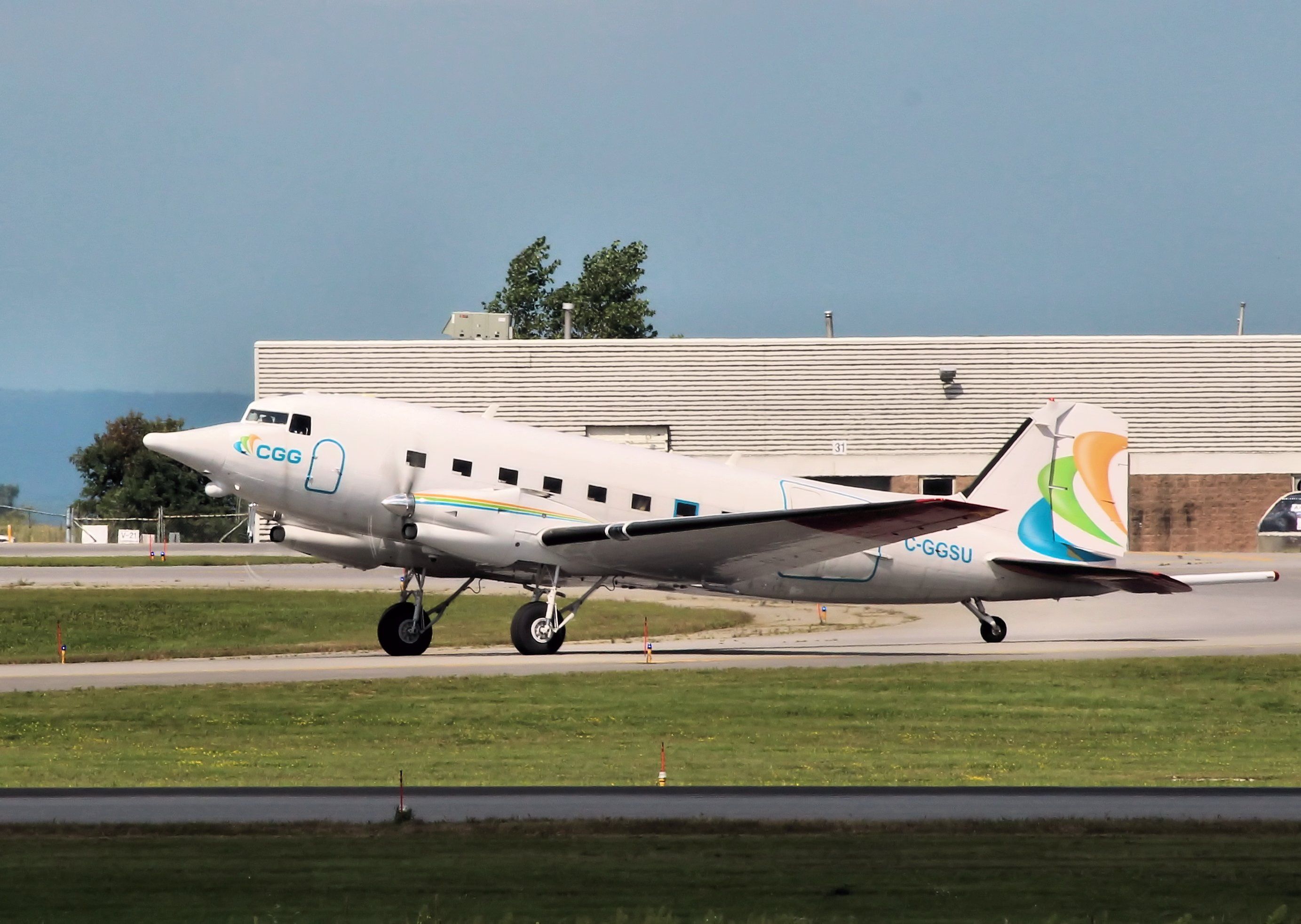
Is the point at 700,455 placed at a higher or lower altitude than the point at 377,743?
higher

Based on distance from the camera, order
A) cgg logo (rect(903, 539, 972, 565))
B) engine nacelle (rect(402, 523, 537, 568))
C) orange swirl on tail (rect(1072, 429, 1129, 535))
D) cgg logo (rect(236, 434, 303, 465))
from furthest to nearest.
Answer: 1. orange swirl on tail (rect(1072, 429, 1129, 535))
2. cgg logo (rect(903, 539, 972, 565))
3. engine nacelle (rect(402, 523, 537, 568))
4. cgg logo (rect(236, 434, 303, 465))

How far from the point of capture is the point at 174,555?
64.5 metres

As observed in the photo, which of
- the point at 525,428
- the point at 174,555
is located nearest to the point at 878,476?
the point at 174,555

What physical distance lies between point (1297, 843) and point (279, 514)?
882 inches

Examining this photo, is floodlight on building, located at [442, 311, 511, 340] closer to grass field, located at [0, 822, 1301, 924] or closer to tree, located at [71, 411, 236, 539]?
tree, located at [71, 411, 236, 539]

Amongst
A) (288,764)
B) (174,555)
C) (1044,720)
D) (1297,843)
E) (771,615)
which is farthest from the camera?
(174,555)

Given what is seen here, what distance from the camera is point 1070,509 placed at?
35.5 m

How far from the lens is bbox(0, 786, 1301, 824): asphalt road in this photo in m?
16.0

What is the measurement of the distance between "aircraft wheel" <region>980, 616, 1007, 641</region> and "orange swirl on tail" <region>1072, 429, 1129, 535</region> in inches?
146

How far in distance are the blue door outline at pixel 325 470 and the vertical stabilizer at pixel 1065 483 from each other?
14045mm

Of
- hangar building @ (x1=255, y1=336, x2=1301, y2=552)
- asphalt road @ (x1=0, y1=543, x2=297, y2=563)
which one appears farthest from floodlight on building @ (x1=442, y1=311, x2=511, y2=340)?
asphalt road @ (x1=0, y1=543, x2=297, y2=563)

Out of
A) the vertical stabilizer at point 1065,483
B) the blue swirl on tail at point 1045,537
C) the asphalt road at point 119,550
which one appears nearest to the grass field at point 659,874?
the blue swirl on tail at point 1045,537

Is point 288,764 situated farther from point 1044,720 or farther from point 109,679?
point 1044,720

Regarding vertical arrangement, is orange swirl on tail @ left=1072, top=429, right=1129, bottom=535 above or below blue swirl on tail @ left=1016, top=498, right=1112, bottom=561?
above
